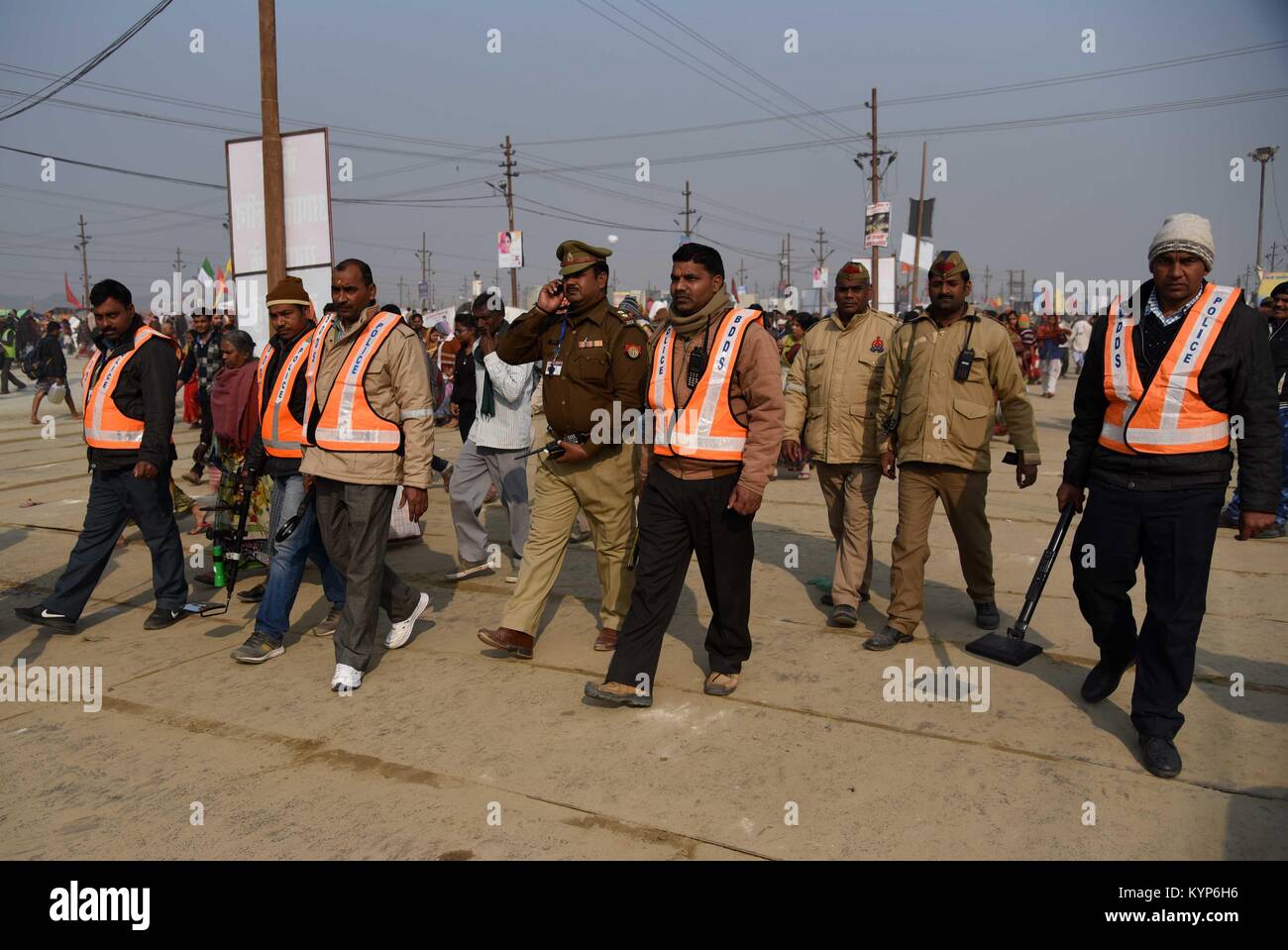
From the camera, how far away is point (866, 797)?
3.38m

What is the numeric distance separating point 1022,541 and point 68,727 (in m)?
6.42

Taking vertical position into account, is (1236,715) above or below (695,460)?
below

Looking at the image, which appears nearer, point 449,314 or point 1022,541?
point 1022,541

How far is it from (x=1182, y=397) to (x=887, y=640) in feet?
6.36

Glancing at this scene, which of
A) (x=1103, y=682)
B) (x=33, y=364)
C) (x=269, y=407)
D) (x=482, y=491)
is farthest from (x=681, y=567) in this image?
(x=33, y=364)

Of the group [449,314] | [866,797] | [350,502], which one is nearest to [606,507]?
[350,502]

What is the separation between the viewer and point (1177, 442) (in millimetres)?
3678

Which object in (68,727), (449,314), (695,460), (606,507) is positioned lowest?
(68,727)

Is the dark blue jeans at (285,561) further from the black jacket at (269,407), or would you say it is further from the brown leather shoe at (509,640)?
the brown leather shoe at (509,640)

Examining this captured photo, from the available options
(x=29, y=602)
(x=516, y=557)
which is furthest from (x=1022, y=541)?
(x=29, y=602)

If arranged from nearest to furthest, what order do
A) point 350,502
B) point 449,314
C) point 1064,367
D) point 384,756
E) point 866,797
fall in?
point 866,797, point 384,756, point 350,502, point 449,314, point 1064,367

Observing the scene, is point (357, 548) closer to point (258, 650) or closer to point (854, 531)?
point (258, 650)
